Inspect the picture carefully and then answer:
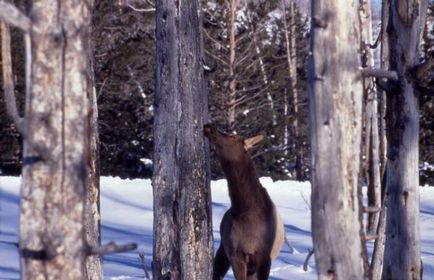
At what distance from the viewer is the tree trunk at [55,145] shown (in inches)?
143

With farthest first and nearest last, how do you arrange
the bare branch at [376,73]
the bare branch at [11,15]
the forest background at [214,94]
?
the forest background at [214,94], the bare branch at [376,73], the bare branch at [11,15]

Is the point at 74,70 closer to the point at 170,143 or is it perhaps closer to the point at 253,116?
the point at 170,143

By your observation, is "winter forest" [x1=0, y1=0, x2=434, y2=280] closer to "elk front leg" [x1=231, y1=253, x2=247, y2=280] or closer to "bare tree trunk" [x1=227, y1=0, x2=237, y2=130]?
"elk front leg" [x1=231, y1=253, x2=247, y2=280]

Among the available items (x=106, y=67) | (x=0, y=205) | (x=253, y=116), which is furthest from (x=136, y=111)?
(x=0, y=205)

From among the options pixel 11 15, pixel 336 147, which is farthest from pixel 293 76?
pixel 11 15

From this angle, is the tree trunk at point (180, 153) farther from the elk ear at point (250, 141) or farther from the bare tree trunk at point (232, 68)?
the bare tree trunk at point (232, 68)

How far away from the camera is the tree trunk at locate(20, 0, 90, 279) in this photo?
362 centimetres

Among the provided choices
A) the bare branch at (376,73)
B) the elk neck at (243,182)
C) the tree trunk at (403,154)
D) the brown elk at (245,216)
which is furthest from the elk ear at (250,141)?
the bare branch at (376,73)

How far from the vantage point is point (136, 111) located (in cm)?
2873

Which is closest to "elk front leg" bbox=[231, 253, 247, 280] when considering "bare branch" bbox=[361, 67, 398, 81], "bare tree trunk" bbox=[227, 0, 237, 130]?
"bare branch" bbox=[361, 67, 398, 81]

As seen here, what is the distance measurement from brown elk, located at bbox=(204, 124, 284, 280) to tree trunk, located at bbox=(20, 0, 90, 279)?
4684 millimetres

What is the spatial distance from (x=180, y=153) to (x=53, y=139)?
4649mm

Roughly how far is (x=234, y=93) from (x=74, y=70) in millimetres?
24002

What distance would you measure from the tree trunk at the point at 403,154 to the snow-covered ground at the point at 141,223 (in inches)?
197
